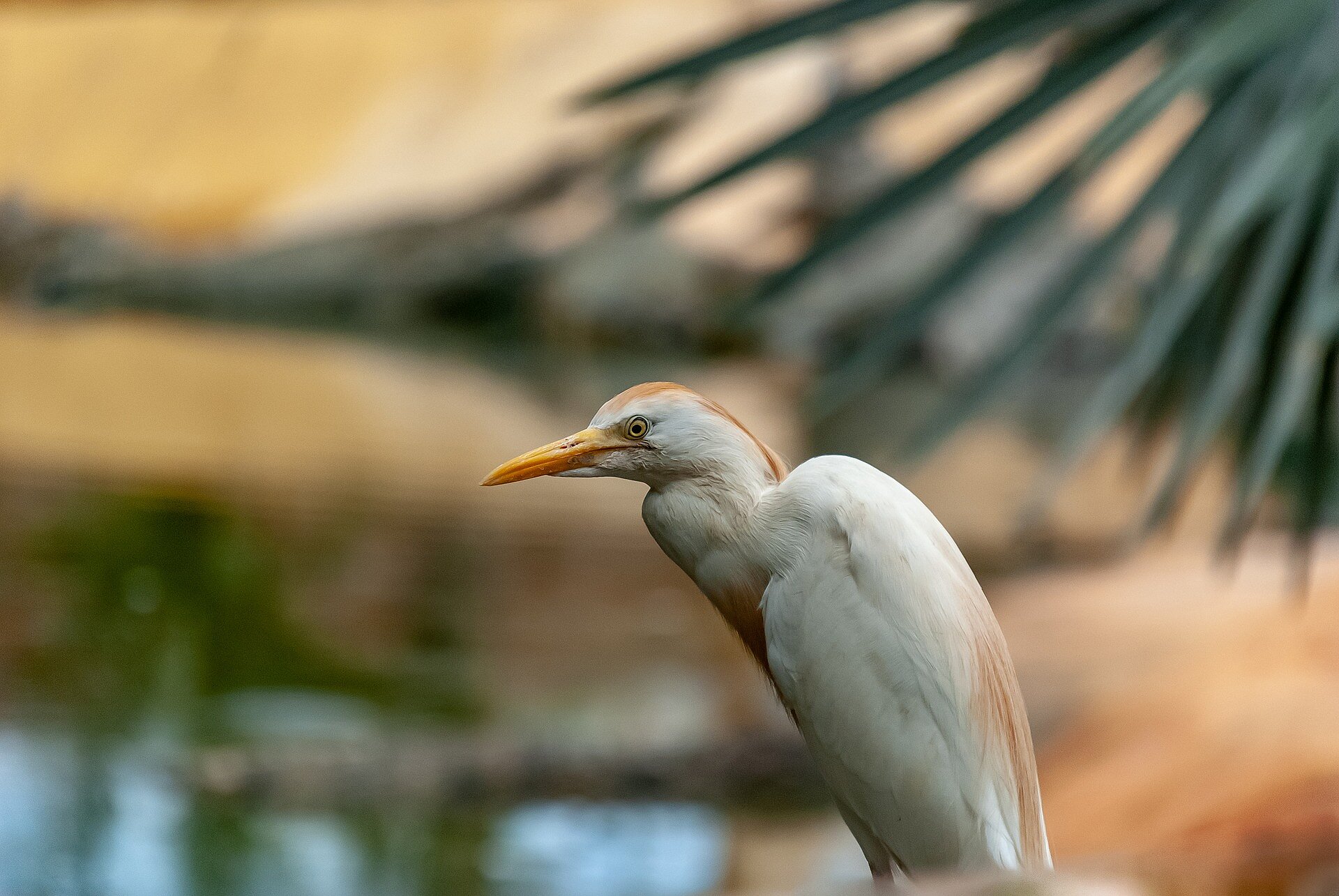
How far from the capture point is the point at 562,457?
729 mm

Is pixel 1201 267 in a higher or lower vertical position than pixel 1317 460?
higher

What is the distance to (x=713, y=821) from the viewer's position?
220 cm

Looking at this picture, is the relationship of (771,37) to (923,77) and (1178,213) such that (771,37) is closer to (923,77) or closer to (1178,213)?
(923,77)

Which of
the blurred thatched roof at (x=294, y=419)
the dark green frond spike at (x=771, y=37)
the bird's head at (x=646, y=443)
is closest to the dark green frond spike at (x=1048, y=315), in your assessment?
the dark green frond spike at (x=771, y=37)

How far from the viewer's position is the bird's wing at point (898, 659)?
2.47 feet

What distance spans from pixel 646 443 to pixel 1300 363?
1.88 ft

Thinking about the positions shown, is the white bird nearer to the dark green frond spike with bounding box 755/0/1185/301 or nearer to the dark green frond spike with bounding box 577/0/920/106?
the dark green frond spike with bounding box 755/0/1185/301

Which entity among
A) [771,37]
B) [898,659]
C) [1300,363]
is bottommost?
[898,659]

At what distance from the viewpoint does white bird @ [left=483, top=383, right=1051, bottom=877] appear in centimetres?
74

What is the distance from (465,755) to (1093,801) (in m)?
0.96

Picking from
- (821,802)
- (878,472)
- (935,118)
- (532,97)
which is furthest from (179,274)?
(878,472)

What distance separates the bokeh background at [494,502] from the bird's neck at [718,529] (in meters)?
0.17

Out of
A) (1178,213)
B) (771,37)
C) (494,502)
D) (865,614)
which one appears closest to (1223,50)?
(1178,213)

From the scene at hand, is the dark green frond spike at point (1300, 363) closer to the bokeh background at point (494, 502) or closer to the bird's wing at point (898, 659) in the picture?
the bokeh background at point (494, 502)
